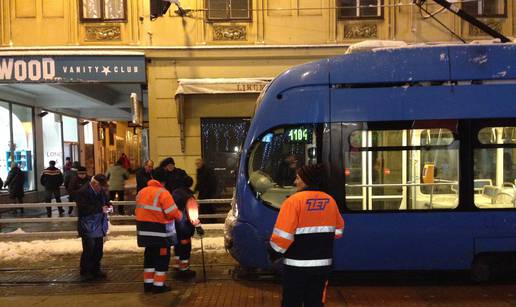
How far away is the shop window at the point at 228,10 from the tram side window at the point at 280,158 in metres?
6.99

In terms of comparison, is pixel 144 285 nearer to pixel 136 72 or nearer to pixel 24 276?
pixel 24 276

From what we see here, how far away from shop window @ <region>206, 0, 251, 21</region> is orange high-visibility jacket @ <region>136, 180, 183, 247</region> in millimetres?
7510

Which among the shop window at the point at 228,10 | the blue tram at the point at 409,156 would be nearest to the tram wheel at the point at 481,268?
the blue tram at the point at 409,156

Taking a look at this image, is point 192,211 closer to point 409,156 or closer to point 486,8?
point 409,156

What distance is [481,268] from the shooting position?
6.39 m

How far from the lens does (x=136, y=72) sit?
12570 mm

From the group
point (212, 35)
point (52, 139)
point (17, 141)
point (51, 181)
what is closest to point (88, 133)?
point (52, 139)

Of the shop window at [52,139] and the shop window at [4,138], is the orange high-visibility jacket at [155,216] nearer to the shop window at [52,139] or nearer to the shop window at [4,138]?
the shop window at [4,138]

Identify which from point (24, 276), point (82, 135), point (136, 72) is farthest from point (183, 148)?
point (82, 135)

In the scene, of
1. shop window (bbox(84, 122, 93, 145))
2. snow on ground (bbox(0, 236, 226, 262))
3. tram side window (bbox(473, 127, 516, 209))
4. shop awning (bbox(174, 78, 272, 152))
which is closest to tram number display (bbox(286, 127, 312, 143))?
tram side window (bbox(473, 127, 516, 209))

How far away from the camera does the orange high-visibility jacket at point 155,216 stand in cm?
623

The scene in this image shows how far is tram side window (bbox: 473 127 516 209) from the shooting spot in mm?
6379

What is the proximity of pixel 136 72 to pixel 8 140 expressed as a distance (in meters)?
6.18

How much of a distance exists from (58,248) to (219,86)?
17.8ft
